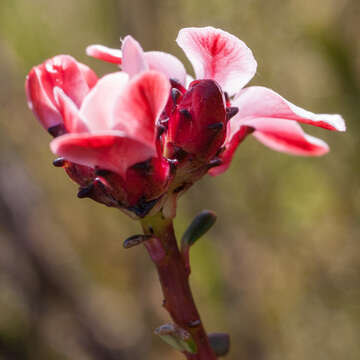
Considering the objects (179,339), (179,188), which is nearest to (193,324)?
(179,339)

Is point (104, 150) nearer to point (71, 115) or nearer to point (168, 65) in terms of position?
point (71, 115)

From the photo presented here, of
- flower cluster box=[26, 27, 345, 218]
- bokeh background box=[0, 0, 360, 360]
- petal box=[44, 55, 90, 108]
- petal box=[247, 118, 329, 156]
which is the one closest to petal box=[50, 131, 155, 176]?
flower cluster box=[26, 27, 345, 218]

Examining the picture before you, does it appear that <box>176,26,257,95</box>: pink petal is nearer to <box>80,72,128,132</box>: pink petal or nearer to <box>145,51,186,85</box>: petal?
<box>145,51,186,85</box>: petal

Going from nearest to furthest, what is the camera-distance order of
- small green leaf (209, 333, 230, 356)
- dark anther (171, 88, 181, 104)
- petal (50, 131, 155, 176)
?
petal (50, 131, 155, 176)
dark anther (171, 88, 181, 104)
small green leaf (209, 333, 230, 356)

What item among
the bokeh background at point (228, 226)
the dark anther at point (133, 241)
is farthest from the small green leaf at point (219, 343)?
the bokeh background at point (228, 226)

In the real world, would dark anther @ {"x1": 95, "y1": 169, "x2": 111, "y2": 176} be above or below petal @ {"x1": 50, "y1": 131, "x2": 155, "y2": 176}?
below
